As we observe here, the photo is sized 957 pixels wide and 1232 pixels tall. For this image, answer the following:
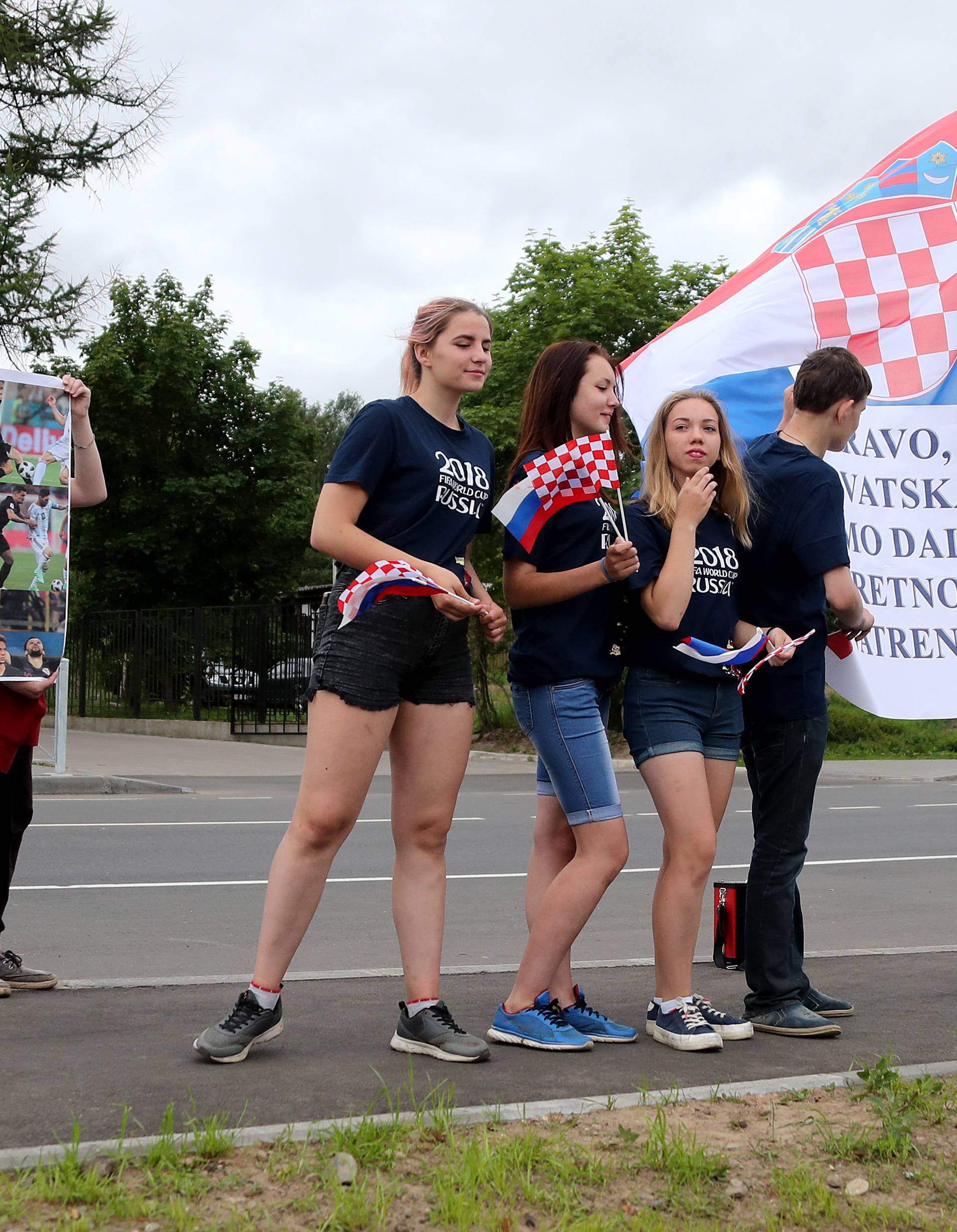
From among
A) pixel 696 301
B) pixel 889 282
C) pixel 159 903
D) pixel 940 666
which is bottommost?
pixel 159 903

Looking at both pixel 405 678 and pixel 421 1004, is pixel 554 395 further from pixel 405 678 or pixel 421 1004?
pixel 421 1004

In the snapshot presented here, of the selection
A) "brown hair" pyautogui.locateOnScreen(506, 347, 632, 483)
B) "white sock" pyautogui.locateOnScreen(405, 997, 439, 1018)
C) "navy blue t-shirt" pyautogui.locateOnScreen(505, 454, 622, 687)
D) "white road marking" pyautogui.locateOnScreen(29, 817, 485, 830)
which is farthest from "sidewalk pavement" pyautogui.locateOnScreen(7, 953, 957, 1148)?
"white road marking" pyautogui.locateOnScreen(29, 817, 485, 830)

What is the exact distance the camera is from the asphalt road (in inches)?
246

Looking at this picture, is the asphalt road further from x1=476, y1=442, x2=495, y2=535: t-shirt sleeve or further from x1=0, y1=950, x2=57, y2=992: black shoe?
x1=476, y1=442, x2=495, y2=535: t-shirt sleeve

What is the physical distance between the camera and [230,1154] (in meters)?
2.87

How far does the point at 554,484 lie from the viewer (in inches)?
158

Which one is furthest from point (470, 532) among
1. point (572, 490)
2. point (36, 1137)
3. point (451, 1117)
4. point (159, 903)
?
point (159, 903)

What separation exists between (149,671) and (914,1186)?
2482 cm

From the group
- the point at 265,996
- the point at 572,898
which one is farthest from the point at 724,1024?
the point at 265,996

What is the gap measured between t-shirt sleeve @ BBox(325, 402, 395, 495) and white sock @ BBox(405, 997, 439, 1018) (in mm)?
1424

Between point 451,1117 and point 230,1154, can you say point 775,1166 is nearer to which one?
point 451,1117

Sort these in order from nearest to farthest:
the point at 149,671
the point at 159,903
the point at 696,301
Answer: the point at 159,903 < the point at 696,301 < the point at 149,671

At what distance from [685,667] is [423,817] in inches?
36.0

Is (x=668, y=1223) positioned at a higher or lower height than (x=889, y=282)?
lower
